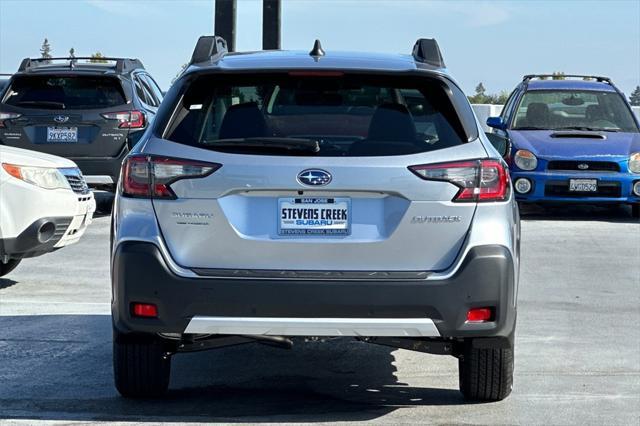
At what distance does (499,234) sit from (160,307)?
Answer: 155 centimetres

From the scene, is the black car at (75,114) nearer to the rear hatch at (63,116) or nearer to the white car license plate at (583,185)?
the rear hatch at (63,116)

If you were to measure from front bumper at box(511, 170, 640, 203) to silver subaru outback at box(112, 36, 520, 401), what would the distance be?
32.6 ft

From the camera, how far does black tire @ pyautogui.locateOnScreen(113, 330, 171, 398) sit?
6.49m

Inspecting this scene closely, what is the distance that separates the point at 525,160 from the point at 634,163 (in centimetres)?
132

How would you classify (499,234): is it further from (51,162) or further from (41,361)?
(51,162)

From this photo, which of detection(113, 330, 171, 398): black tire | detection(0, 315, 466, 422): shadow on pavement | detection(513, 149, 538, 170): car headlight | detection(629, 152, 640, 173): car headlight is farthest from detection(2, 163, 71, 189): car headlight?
detection(629, 152, 640, 173): car headlight

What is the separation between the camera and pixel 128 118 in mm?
16359

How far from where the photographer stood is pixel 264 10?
29.0m

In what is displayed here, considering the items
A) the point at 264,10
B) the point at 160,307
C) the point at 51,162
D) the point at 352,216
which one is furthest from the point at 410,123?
the point at 264,10

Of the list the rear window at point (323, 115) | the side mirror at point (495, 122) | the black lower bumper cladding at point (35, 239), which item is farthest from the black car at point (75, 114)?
the rear window at point (323, 115)

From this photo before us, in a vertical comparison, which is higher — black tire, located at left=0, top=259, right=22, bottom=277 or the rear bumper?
the rear bumper

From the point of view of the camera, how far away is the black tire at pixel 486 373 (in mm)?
6523

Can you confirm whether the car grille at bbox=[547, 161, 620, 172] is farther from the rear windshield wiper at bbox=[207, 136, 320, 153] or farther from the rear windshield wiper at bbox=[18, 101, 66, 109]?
the rear windshield wiper at bbox=[207, 136, 320, 153]

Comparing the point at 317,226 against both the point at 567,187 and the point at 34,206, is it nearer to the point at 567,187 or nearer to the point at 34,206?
the point at 34,206
